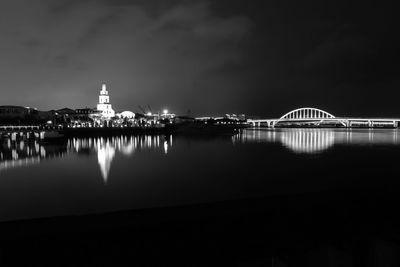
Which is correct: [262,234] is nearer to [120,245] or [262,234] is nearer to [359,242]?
[359,242]

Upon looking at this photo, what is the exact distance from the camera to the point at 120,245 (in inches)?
63.6

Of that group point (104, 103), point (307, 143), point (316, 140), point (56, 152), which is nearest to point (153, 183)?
point (56, 152)

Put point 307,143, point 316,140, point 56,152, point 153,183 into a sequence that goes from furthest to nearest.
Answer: point 316,140 < point 307,143 < point 56,152 < point 153,183

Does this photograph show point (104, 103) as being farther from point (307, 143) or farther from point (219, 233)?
point (219, 233)

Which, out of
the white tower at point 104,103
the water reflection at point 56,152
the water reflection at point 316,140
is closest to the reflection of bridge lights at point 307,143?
the water reflection at point 316,140

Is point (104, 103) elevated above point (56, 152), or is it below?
above

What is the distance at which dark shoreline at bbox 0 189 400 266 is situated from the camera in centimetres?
152

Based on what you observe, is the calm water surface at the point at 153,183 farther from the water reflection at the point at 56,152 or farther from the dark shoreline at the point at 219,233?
the dark shoreline at the point at 219,233

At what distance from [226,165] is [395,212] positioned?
19.2 meters

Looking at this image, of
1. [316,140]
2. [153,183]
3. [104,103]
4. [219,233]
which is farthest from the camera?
[104,103]

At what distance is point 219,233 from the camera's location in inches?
69.4

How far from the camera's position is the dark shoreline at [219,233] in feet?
5.00

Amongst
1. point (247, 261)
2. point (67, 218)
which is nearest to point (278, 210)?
point (247, 261)

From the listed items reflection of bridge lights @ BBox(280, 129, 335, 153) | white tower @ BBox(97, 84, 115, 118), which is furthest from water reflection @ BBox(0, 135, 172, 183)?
white tower @ BBox(97, 84, 115, 118)
